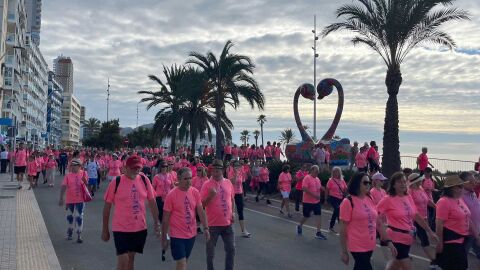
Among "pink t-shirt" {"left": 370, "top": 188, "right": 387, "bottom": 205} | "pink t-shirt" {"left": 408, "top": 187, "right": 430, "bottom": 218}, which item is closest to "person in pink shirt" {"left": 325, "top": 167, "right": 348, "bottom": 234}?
"pink t-shirt" {"left": 370, "top": 188, "right": 387, "bottom": 205}

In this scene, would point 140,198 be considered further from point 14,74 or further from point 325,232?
point 14,74

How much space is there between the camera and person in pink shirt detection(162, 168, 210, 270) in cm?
651

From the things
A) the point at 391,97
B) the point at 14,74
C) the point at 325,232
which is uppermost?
the point at 14,74

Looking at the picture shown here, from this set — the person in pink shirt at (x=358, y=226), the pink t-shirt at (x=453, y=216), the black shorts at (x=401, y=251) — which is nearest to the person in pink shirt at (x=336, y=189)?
the pink t-shirt at (x=453, y=216)

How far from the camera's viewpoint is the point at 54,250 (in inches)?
378

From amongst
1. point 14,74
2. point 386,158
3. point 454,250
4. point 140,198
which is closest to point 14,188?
point 386,158

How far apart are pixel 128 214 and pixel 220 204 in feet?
5.62

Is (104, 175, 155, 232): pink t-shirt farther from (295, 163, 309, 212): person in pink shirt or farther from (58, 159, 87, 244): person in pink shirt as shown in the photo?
(295, 163, 309, 212): person in pink shirt

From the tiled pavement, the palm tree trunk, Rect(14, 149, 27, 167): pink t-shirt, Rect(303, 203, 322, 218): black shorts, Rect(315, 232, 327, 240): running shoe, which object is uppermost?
the palm tree trunk

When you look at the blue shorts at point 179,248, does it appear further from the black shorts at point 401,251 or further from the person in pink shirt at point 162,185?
the person in pink shirt at point 162,185

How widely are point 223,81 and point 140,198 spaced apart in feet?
76.0

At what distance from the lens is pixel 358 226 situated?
19.6ft

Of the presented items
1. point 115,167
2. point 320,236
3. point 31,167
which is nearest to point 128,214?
point 320,236

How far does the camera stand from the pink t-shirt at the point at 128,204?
260 inches
